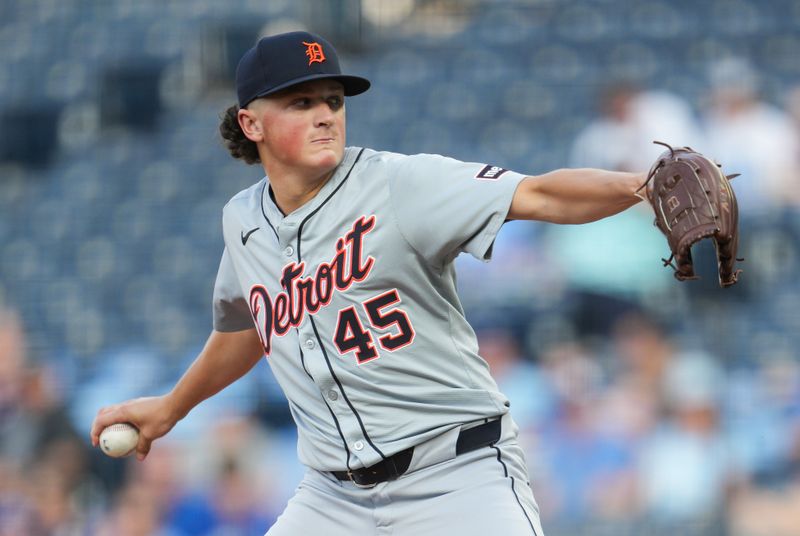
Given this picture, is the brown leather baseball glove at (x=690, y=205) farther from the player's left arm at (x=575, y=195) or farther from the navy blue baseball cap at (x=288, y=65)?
the navy blue baseball cap at (x=288, y=65)

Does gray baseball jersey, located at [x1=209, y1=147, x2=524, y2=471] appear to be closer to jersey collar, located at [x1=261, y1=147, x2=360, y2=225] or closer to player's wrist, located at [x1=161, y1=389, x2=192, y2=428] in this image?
jersey collar, located at [x1=261, y1=147, x2=360, y2=225]

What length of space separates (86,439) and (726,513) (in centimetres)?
324

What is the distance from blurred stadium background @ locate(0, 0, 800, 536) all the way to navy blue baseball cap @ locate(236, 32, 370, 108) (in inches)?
133

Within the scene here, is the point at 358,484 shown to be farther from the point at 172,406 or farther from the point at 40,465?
the point at 40,465

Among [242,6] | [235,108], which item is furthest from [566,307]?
[242,6]

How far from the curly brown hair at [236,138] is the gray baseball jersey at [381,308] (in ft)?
1.23

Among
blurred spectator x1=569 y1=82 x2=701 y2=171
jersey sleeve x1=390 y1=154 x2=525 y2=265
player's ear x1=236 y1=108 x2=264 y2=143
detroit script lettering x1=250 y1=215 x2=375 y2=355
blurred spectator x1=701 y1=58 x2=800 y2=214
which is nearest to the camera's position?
jersey sleeve x1=390 y1=154 x2=525 y2=265

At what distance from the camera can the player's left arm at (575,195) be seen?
245cm

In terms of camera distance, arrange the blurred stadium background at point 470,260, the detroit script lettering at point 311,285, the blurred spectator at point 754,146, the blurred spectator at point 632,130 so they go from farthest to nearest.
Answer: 1. the blurred spectator at point 632,130
2. the blurred spectator at point 754,146
3. the blurred stadium background at point 470,260
4. the detroit script lettering at point 311,285

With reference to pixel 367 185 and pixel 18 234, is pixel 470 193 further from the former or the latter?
pixel 18 234

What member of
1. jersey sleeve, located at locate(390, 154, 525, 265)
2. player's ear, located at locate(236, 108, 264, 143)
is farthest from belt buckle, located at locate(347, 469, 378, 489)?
player's ear, located at locate(236, 108, 264, 143)

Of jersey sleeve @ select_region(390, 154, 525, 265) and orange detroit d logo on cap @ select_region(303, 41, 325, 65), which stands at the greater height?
orange detroit d logo on cap @ select_region(303, 41, 325, 65)

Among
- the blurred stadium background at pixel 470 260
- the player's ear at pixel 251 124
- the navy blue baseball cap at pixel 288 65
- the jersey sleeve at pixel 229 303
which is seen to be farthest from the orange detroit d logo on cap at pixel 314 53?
the blurred stadium background at pixel 470 260

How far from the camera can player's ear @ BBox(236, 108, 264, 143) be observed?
10.1 feet
